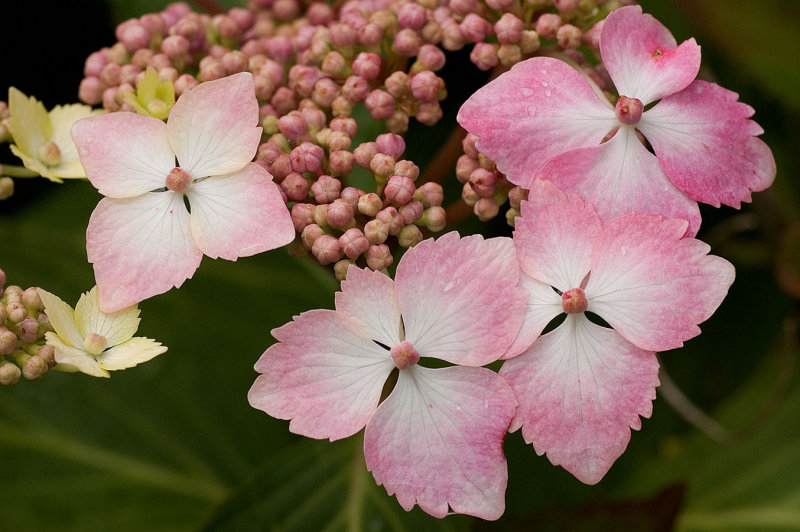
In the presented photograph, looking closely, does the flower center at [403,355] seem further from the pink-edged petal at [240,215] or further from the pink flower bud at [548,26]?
the pink flower bud at [548,26]

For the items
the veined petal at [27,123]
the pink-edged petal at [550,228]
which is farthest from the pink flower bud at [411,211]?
the veined petal at [27,123]

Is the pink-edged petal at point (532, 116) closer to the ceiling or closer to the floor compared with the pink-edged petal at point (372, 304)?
closer to the ceiling

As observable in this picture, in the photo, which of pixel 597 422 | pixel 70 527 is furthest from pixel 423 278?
pixel 70 527

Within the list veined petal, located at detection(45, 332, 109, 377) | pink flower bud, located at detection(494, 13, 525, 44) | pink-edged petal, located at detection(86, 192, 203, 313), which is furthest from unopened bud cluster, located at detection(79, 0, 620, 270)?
veined petal, located at detection(45, 332, 109, 377)

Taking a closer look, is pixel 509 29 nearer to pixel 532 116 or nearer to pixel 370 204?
pixel 532 116

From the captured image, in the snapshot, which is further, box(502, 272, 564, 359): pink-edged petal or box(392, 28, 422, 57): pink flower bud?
box(392, 28, 422, 57): pink flower bud

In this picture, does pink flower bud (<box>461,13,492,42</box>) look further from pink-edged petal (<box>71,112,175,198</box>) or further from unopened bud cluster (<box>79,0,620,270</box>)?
pink-edged petal (<box>71,112,175,198</box>)
